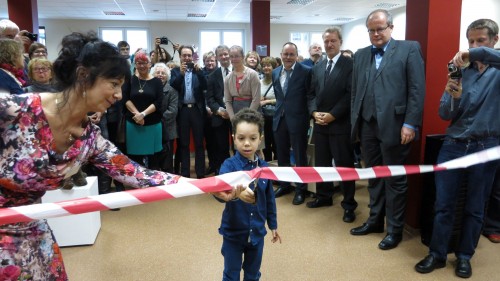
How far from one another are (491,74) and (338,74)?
1332 millimetres

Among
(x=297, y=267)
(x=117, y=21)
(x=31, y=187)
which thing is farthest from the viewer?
(x=117, y=21)

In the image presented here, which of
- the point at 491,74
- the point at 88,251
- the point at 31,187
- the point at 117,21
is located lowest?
the point at 88,251

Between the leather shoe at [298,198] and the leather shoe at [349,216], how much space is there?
1.90 feet

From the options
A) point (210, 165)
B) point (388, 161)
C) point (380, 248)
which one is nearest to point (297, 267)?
point (380, 248)

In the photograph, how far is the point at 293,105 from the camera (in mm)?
4047

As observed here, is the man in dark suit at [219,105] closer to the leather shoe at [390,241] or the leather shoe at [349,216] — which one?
the leather shoe at [349,216]

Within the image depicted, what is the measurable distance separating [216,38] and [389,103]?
1362cm

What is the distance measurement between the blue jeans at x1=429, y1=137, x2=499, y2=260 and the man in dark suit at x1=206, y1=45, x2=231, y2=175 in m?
2.59

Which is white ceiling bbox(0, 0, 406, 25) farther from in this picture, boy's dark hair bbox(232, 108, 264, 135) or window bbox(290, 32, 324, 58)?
boy's dark hair bbox(232, 108, 264, 135)

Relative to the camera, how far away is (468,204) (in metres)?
2.61

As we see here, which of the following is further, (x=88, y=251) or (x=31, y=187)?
(x=88, y=251)

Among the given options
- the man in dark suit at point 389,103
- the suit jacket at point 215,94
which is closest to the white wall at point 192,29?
the suit jacket at point 215,94

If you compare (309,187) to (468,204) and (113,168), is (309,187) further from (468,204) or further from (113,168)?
(113,168)

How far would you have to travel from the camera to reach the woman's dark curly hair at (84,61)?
49.5 inches
